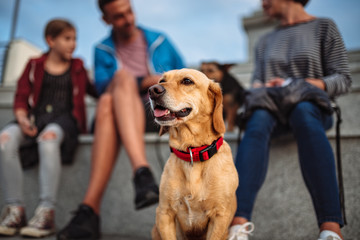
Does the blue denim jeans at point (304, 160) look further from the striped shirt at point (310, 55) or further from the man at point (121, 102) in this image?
the man at point (121, 102)

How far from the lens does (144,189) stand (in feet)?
5.19

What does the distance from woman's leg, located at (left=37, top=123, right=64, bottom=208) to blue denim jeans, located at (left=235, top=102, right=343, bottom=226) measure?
4.21 feet

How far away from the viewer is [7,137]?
1.99 m

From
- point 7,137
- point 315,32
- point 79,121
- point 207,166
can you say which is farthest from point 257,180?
point 7,137

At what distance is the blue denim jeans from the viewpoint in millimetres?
1222

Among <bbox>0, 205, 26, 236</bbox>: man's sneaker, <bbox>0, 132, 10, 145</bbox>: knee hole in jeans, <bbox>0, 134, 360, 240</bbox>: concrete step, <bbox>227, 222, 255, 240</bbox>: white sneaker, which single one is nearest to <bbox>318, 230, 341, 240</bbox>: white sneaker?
<bbox>227, 222, 255, 240</bbox>: white sneaker

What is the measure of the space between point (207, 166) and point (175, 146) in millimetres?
158

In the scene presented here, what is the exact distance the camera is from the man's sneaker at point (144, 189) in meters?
1.55

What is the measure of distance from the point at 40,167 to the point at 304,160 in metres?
1.69

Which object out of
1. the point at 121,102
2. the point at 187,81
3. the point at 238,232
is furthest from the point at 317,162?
the point at 121,102

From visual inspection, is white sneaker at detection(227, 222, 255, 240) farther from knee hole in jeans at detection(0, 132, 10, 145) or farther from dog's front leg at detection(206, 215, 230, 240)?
knee hole in jeans at detection(0, 132, 10, 145)

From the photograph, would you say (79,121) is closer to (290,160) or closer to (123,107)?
(123,107)

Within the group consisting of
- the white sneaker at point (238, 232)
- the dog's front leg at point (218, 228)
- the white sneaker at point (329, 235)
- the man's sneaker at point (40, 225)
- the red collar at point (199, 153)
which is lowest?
the man's sneaker at point (40, 225)

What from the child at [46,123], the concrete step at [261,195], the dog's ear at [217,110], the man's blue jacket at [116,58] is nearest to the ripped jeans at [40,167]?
the child at [46,123]
